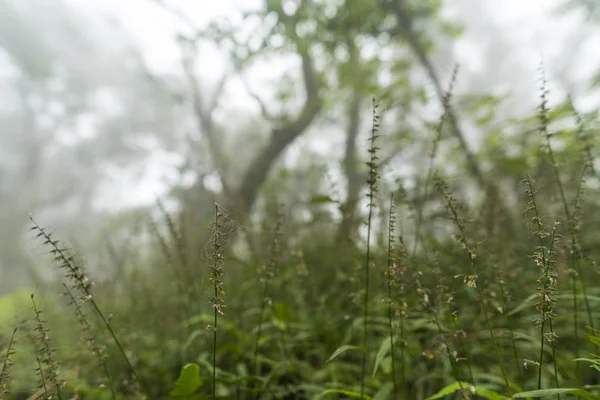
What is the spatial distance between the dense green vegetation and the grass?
17 millimetres

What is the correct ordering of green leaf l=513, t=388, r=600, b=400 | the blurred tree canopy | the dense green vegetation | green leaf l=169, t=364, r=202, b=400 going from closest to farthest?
1. green leaf l=513, t=388, r=600, b=400
2. the dense green vegetation
3. green leaf l=169, t=364, r=202, b=400
4. the blurred tree canopy

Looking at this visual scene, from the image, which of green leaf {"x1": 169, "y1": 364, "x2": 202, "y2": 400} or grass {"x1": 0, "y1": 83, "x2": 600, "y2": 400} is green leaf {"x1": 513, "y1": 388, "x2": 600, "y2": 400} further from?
green leaf {"x1": 169, "y1": 364, "x2": 202, "y2": 400}

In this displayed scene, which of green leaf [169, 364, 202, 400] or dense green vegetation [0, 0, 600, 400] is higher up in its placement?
dense green vegetation [0, 0, 600, 400]

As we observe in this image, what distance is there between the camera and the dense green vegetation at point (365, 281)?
1.29 meters

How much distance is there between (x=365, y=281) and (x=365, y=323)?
1.15m

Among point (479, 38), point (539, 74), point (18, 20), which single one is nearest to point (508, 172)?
point (539, 74)

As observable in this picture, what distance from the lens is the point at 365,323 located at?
1.30m

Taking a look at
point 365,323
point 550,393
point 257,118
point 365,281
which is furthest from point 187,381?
point 257,118

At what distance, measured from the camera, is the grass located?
1321 millimetres

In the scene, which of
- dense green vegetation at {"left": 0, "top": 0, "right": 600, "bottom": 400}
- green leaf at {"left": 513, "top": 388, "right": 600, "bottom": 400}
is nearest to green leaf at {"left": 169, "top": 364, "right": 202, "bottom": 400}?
dense green vegetation at {"left": 0, "top": 0, "right": 600, "bottom": 400}

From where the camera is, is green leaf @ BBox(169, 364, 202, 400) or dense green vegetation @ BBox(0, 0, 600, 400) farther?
green leaf @ BBox(169, 364, 202, 400)

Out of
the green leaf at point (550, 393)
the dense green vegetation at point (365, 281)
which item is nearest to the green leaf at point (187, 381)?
the dense green vegetation at point (365, 281)

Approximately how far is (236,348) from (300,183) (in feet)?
16.9

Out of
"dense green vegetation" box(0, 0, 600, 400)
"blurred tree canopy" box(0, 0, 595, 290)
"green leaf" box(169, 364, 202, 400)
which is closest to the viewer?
"dense green vegetation" box(0, 0, 600, 400)
